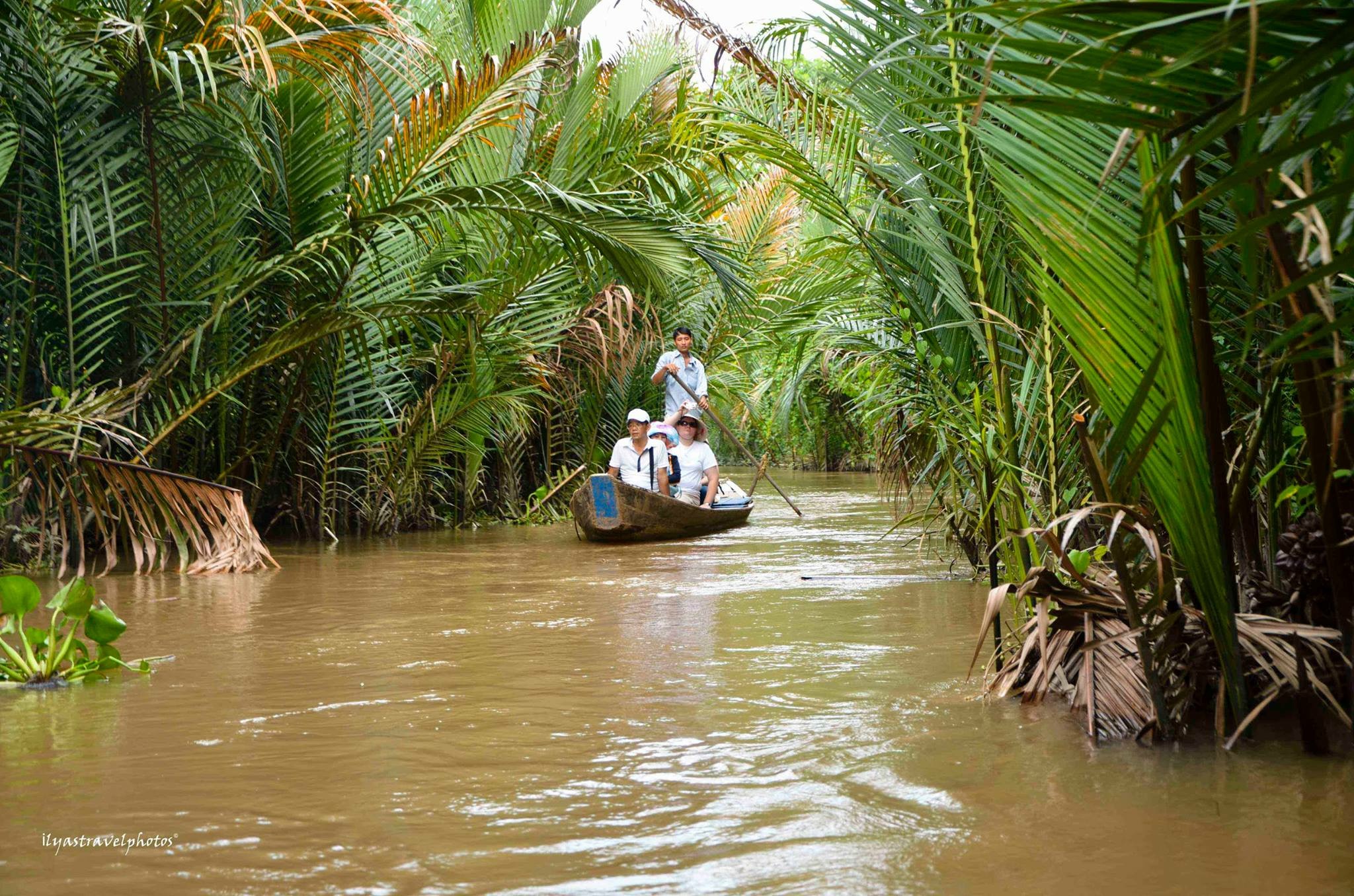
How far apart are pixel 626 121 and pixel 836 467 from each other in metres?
19.2

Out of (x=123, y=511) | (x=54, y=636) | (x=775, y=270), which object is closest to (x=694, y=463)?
(x=775, y=270)

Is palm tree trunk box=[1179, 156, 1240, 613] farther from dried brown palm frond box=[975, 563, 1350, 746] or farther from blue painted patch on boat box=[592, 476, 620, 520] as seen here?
blue painted patch on boat box=[592, 476, 620, 520]

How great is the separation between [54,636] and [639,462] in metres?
7.94

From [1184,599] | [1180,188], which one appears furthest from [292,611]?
→ [1180,188]

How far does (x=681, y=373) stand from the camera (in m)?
13.4

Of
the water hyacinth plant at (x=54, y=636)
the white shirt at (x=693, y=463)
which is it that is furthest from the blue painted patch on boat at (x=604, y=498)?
the water hyacinth plant at (x=54, y=636)

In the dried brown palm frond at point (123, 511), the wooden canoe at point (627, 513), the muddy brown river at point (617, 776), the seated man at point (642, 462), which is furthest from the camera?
the seated man at point (642, 462)

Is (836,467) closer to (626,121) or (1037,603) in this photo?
(626,121)

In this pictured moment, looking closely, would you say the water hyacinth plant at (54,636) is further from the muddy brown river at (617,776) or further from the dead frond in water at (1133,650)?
the dead frond in water at (1133,650)

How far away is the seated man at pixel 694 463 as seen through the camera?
12.6 metres

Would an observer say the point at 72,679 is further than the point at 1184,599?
Yes

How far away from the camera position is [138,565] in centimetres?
807

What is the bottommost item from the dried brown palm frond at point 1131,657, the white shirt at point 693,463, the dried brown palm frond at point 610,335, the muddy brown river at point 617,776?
the muddy brown river at point 617,776

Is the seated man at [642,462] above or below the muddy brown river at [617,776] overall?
above
